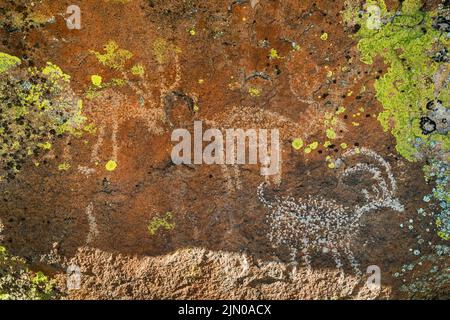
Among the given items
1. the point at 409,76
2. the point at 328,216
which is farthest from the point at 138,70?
the point at 409,76

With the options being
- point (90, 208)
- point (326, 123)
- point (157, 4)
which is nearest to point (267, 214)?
point (326, 123)

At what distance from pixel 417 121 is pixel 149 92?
121cm

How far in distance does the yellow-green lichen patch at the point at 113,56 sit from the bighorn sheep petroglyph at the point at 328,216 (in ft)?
2.77

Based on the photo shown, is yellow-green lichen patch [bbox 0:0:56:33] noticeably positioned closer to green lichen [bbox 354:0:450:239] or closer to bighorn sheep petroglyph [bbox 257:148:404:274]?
bighorn sheep petroglyph [bbox 257:148:404:274]

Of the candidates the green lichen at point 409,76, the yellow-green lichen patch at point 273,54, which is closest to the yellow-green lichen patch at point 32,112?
the yellow-green lichen patch at point 273,54

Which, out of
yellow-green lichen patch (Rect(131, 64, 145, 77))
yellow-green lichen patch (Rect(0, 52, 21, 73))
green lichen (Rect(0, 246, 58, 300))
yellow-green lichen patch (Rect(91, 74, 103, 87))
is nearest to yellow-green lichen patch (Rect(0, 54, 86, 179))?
yellow-green lichen patch (Rect(0, 52, 21, 73))

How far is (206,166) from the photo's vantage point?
238 centimetres

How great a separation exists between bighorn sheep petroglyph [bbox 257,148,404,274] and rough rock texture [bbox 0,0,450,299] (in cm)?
1

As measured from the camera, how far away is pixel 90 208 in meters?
2.37

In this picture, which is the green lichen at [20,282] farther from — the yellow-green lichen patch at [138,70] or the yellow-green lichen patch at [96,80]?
the yellow-green lichen patch at [138,70]

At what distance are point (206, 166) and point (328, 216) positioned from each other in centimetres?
61

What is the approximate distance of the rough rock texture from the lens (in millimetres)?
2303

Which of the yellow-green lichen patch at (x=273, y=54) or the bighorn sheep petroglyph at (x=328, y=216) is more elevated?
the yellow-green lichen patch at (x=273, y=54)

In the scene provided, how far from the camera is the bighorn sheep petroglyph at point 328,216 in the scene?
2354mm
